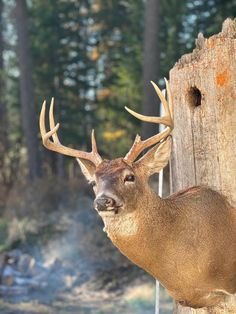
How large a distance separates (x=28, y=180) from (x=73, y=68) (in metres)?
5.61

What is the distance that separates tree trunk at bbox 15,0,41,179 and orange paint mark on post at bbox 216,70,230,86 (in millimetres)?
11972

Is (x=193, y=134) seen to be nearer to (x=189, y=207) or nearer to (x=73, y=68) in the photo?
(x=189, y=207)

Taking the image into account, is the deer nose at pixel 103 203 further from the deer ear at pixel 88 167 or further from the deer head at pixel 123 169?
the deer ear at pixel 88 167

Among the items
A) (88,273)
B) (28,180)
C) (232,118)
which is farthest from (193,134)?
(28,180)

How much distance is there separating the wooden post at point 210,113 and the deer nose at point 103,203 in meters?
0.87

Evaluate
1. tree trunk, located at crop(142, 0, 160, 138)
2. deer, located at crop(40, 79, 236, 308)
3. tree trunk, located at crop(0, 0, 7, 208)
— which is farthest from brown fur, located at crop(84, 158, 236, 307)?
tree trunk, located at crop(0, 0, 7, 208)

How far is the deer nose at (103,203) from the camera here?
273 cm

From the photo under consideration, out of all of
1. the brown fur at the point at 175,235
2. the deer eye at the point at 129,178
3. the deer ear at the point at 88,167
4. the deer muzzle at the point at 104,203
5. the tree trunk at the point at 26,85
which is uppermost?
the tree trunk at the point at 26,85

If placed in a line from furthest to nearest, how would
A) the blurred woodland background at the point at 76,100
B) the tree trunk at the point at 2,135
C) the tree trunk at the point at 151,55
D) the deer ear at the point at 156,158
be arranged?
the tree trunk at the point at 2,135 → the tree trunk at the point at 151,55 → the blurred woodland background at the point at 76,100 → the deer ear at the point at 156,158

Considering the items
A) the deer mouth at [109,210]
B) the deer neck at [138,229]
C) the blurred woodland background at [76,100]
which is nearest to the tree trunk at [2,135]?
the blurred woodland background at [76,100]

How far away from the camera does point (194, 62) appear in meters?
3.53

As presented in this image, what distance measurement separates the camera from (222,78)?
342 centimetres

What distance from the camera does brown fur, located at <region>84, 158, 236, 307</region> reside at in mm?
2898

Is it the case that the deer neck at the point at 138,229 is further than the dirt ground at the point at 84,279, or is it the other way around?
the dirt ground at the point at 84,279
